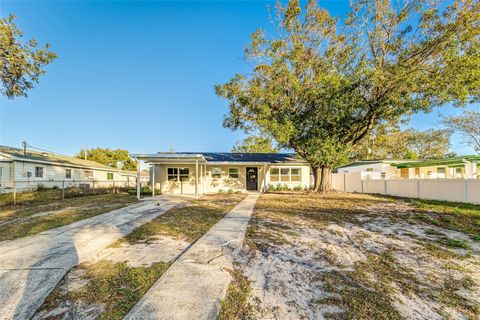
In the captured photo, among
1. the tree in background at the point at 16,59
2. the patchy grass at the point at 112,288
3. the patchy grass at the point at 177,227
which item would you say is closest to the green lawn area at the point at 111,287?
the patchy grass at the point at 112,288

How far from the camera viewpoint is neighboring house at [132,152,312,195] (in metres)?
16.6

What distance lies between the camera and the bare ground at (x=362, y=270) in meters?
2.51

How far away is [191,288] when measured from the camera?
2803 mm

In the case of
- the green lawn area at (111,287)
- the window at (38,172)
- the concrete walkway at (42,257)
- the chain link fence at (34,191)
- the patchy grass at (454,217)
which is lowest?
the patchy grass at (454,217)

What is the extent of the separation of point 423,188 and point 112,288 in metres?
14.5

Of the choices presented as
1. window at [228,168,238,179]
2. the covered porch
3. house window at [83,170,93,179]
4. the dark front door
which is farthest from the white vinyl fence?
house window at [83,170,93,179]

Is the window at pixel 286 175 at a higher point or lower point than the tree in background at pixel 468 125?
lower

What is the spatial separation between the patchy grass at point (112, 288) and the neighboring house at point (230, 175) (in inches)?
502

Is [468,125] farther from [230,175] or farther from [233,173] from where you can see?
[230,175]

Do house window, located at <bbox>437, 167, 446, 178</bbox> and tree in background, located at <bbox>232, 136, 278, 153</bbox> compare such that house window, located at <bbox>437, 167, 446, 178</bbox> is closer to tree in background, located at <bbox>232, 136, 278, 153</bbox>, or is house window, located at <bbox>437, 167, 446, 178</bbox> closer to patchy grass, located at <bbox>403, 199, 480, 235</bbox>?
patchy grass, located at <bbox>403, 199, 480, 235</bbox>

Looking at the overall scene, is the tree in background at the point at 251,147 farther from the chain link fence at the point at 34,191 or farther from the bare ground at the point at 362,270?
the bare ground at the point at 362,270

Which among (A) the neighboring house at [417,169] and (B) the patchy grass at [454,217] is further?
(A) the neighboring house at [417,169]

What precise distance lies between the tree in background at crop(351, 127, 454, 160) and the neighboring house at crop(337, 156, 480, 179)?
8839 millimetres

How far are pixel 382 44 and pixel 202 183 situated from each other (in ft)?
47.2
